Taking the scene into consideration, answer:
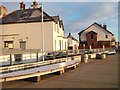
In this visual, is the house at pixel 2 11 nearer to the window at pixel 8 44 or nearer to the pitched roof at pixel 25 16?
the pitched roof at pixel 25 16

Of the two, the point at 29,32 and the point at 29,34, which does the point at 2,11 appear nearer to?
the point at 29,32

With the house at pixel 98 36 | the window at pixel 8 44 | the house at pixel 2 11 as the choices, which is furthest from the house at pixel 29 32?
the house at pixel 98 36

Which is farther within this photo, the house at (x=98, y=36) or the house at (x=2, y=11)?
the house at (x=98, y=36)

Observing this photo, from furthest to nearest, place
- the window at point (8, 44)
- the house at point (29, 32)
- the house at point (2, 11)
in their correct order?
the house at point (2, 11), the window at point (8, 44), the house at point (29, 32)

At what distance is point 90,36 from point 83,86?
56.7m

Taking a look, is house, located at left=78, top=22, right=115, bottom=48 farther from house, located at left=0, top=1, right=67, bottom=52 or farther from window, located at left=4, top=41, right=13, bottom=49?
window, located at left=4, top=41, right=13, bottom=49

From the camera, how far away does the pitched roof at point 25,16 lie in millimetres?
35906

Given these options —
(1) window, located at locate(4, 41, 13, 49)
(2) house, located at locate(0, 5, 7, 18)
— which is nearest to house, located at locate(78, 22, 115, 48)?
(2) house, located at locate(0, 5, 7, 18)

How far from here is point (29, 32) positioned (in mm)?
35875

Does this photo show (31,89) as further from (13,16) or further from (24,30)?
(13,16)

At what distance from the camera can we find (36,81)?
10.9 metres

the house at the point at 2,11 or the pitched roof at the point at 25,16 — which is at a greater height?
the house at the point at 2,11

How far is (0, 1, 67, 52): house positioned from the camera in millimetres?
34750

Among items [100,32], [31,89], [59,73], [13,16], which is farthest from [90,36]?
[31,89]
